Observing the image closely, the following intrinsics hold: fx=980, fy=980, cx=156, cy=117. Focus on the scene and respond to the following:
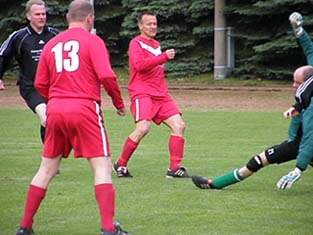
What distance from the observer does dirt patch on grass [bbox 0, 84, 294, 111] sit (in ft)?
81.4

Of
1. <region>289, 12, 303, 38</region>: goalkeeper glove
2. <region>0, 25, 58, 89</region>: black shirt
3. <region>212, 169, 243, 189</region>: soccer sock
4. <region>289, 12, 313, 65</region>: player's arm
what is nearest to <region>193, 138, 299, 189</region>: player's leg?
<region>212, 169, 243, 189</region>: soccer sock

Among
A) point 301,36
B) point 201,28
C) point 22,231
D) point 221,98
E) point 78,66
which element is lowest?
point 221,98

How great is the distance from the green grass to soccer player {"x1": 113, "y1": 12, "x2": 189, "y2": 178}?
0.31 m

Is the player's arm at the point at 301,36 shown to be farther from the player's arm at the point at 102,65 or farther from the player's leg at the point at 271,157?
the player's arm at the point at 102,65

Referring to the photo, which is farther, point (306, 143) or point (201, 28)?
point (201, 28)

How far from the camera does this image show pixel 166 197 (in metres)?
10.5

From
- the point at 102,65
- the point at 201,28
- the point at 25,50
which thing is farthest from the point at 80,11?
the point at 201,28

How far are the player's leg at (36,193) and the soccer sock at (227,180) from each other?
109 inches

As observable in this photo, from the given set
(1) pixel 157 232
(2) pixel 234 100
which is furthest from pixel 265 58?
(1) pixel 157 232

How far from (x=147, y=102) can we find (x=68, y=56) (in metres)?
4.36

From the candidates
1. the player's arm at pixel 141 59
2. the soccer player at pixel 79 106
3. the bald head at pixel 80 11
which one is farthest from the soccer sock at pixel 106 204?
the player's arm at pixel 141 59

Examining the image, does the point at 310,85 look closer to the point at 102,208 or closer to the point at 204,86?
the point at 102,208

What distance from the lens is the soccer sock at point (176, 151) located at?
12328 millimetres

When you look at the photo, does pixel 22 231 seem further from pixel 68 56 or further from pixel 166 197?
pixel 166 197
